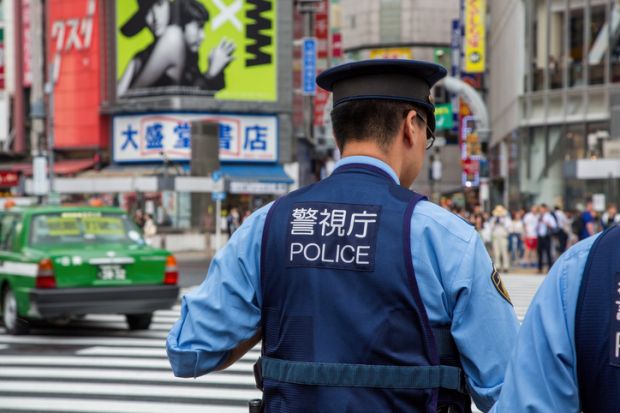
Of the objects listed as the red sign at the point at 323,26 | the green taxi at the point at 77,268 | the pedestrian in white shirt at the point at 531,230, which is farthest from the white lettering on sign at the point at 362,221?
the red sign at the point at 323,26

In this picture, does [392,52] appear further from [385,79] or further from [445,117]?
[385,79]

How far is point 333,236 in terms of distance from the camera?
2.78 metres

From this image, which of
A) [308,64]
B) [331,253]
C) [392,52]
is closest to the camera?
[331,253]

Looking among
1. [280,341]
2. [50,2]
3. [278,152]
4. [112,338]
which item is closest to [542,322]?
[280,341]

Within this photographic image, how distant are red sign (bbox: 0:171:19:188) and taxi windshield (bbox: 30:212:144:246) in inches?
1703

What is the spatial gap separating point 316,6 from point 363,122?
186 feet

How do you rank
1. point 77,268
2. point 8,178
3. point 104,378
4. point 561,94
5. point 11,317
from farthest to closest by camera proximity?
point 8,178 < point 561,94 < point 11,317 < point 77,268 < point 104,378

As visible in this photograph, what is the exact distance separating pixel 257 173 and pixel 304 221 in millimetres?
48175

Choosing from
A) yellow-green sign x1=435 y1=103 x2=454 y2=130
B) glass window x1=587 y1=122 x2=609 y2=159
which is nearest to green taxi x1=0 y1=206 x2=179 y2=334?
glass window x1=587 y1=122 x2=609 y2=159

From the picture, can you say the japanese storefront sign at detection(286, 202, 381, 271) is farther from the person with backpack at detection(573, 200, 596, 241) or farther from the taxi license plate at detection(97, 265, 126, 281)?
the person with backpack at detection(573, 200, 596, 241)

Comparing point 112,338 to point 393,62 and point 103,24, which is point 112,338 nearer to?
point 393,62

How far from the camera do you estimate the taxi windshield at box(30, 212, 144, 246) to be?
13.3 m

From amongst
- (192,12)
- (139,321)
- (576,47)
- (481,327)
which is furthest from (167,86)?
(481,327)

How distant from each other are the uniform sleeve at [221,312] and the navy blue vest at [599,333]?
3.40 ft
